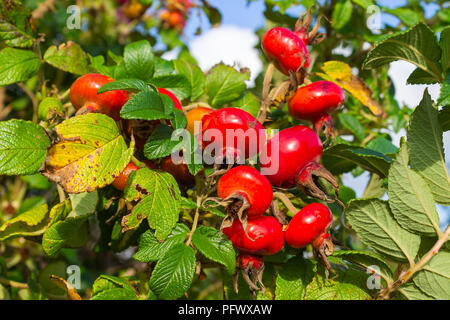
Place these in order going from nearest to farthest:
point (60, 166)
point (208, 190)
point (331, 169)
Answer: point (60, 166)
point (208, 190)
point (331, 169)

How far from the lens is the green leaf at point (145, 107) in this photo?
0.89m

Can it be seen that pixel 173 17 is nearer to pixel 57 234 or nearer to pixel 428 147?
pixel 57 234

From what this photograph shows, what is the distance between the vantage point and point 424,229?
93cm

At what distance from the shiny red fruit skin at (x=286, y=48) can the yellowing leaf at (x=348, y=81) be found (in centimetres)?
25

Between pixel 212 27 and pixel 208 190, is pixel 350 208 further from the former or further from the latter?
pixel 212 27

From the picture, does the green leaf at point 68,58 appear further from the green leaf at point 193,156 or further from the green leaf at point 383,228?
the green leaf at point 383,228

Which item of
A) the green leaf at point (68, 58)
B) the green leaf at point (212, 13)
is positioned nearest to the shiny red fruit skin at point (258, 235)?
the green leaf at point (68, 58)

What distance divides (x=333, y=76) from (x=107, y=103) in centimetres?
71

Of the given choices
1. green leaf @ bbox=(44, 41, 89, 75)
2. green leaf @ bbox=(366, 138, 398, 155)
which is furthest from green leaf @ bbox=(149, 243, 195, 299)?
green leaf @ bbox=(366, 138, 398, 155)

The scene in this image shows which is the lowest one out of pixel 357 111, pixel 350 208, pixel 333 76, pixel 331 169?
pixel 357 111

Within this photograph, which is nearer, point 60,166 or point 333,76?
point 60,166

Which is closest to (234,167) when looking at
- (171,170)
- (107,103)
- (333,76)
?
(171,170)

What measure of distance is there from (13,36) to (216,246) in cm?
88

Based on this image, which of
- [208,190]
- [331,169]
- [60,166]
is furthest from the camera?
[331,169]
